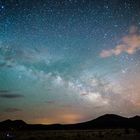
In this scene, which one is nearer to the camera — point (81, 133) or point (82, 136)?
point (82, 136)

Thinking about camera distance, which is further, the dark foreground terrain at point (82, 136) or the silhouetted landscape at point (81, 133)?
the silhouetted landscape at point (81, 133)

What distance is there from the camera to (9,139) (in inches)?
1703

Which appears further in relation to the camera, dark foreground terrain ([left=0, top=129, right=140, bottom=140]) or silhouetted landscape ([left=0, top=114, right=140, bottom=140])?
silhouetted landscape ([left=0, top=114, right=140, bottom=140])

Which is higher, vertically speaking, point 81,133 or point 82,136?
point 81,133
